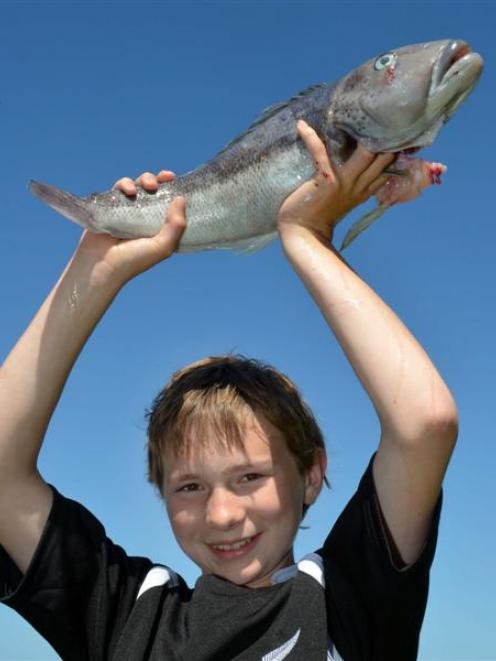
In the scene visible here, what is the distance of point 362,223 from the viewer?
17.2 ft

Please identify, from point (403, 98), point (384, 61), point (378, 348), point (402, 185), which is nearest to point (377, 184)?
point (402, 185)

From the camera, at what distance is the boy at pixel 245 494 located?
4523 mm

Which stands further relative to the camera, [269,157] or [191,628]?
[269,157]

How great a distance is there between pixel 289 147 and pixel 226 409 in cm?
145

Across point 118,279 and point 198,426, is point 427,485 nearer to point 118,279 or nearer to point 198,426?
point 198,426

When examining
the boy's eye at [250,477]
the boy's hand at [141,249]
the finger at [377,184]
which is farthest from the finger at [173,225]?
the boy's eye at [250,477]

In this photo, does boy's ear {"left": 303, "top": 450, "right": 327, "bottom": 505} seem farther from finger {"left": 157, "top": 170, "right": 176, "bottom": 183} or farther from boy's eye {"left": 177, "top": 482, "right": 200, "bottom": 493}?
finger {"left": 157, "top": 170, "right": 176, "bottom": 183}

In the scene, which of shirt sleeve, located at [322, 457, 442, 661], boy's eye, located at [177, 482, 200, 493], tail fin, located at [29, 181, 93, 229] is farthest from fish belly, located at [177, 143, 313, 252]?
shirt sleeve, located at [322, 457, 442, 661]

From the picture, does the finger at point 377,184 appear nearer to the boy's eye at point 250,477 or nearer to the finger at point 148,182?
the finger at point 148,182

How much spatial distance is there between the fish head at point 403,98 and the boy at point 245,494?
4.5 inches

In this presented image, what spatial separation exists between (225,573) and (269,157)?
2.24 meters

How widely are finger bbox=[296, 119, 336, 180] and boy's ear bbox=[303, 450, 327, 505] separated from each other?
1.61 metres

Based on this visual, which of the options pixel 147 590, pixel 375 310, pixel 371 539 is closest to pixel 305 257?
pixel 375 310

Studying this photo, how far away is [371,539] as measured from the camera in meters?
4.55
